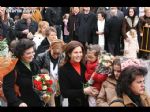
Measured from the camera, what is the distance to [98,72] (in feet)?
21.8

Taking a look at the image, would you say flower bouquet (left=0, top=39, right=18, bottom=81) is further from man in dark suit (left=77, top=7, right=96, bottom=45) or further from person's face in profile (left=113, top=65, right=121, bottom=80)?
man in dark suit (left=77, top=7, right=96, bottom=45)

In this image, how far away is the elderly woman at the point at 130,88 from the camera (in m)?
5.61

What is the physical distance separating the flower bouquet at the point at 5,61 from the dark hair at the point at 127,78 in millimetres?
1471

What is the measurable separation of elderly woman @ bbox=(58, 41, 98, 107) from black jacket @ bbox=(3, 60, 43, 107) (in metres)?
0.39

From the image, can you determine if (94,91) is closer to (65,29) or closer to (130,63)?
(130,63)

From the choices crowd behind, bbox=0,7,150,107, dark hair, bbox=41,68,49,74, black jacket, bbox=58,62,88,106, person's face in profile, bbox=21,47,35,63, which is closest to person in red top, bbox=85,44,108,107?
crowd behind, bbox=0,7,150,107

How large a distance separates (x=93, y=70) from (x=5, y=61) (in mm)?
1180

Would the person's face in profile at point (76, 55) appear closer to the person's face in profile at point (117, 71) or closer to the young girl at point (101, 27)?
the person's face in profile at point (117, 71)

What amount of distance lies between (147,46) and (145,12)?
103 centimetres

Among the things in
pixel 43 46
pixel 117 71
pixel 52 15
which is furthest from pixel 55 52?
pixel 52 15

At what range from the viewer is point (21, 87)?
6.40 meters


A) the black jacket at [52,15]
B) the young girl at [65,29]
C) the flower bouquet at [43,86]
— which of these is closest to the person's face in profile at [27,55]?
the flower bouquet at [43,86]
